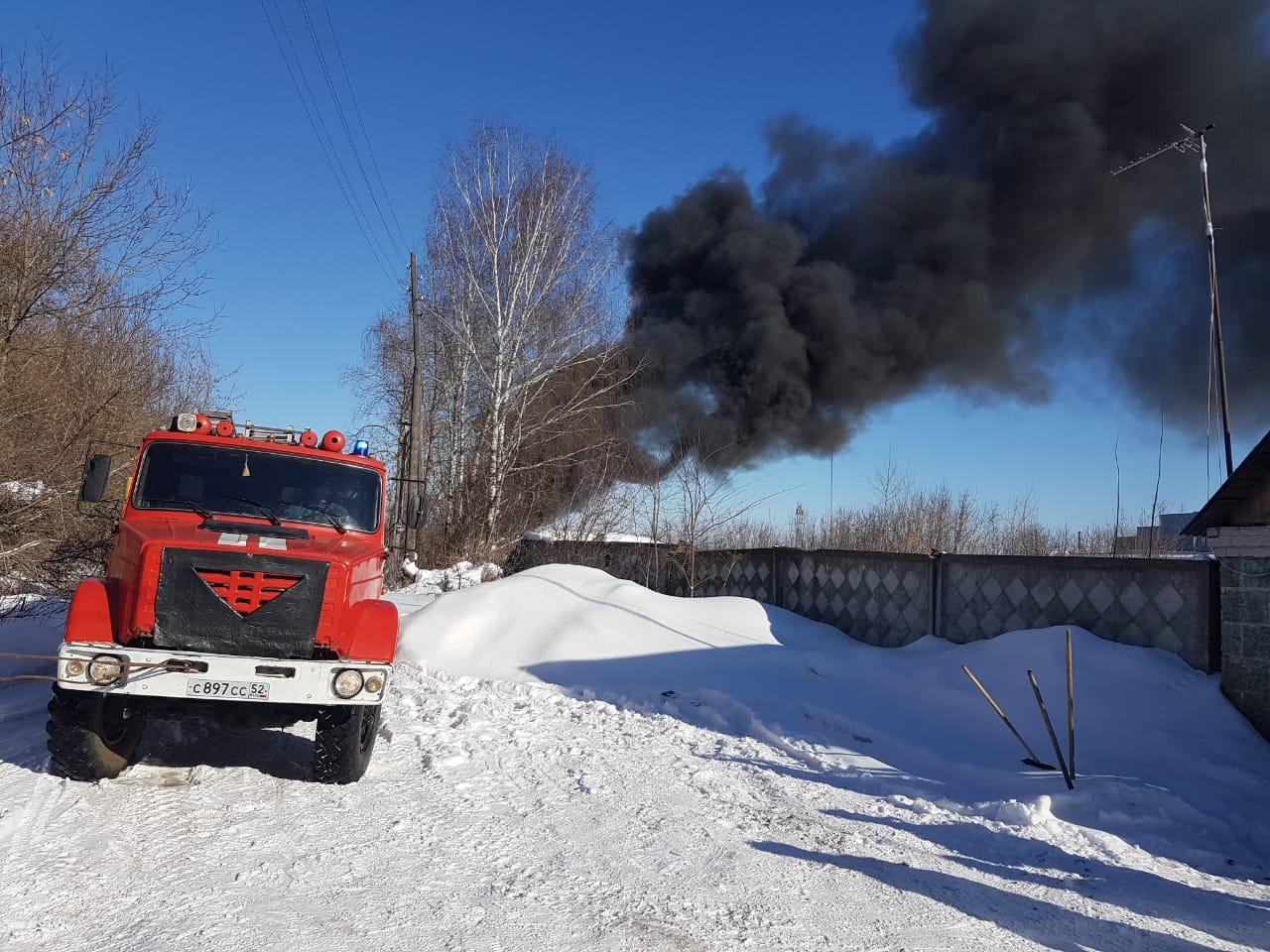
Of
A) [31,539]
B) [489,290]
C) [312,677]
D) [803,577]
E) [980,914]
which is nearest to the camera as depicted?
[980,914]

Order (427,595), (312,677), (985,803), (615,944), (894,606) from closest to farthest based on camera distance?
(615,944) < (312,677) < (985,803) < (894,606) < (427,595)

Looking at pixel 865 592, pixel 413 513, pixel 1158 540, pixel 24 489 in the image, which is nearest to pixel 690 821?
pixel 413 513

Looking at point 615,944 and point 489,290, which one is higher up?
point 489,290

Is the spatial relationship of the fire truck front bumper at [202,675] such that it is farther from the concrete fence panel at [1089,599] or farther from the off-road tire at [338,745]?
the concrete fence panel at [1089,599]

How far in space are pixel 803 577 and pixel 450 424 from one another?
12.2m

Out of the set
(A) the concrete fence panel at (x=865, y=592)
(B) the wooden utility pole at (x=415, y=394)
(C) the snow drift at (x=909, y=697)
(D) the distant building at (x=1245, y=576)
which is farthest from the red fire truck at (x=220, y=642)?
(B) the wooden utility pole at (x=415, y=394)

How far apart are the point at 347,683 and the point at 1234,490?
20.5ft

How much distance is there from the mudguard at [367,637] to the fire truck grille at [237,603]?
0.21 metres

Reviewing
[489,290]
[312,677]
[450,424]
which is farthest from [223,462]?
[450,424]

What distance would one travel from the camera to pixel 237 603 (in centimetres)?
492

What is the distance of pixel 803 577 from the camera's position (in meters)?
11.5

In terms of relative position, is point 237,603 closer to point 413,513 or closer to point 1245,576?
point 413,513

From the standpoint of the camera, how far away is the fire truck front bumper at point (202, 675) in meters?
4.66

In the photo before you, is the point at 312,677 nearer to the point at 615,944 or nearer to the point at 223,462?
the point at 223,462
